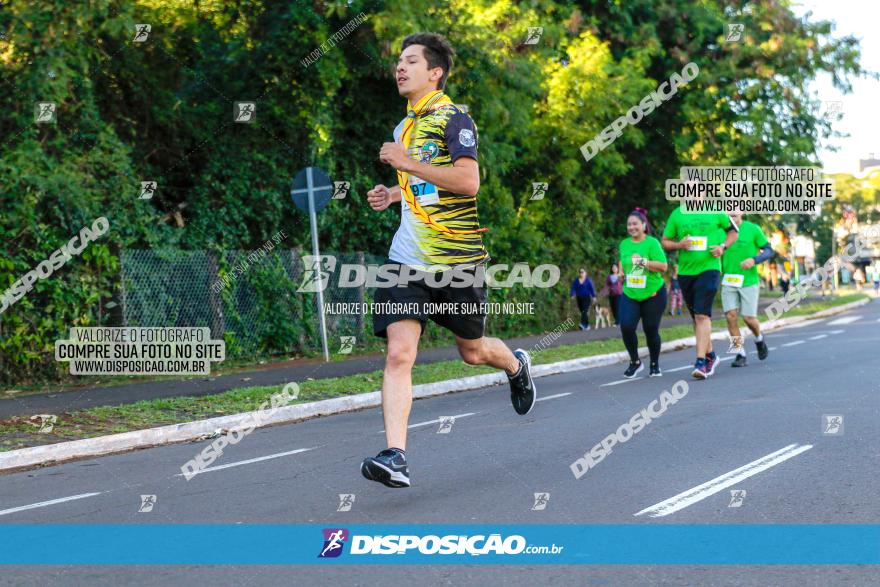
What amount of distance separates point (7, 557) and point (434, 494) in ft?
7.14

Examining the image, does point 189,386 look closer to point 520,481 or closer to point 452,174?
point 520,481

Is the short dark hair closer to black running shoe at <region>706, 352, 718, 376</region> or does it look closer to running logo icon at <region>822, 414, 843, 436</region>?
running logo icon at <region>822, 414, 843, 436</region>

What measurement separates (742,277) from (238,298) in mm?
7780

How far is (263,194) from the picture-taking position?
1794cm

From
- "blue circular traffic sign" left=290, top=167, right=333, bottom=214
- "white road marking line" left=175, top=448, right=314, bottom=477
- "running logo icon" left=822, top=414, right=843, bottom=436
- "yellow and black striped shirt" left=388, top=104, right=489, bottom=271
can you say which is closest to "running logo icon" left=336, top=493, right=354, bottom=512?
"yellow and black striped shirt" left=388, top=104, right=489, bottom=271

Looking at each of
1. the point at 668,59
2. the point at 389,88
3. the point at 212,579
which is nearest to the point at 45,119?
the point at 389,88

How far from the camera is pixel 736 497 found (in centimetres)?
545

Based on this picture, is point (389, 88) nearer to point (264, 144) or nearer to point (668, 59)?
point (264, 144)

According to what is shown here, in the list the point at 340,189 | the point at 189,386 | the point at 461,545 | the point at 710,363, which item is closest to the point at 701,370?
the point at 710,363

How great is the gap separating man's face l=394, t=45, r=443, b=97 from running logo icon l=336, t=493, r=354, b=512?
216 cm

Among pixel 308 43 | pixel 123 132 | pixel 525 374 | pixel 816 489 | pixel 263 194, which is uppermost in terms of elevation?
pixel 308 43

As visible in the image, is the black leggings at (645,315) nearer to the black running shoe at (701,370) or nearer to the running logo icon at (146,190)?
the black running shoe at (701,370)

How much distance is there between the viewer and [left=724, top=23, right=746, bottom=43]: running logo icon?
90.9ft

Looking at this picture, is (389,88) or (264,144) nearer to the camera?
(264,144)
